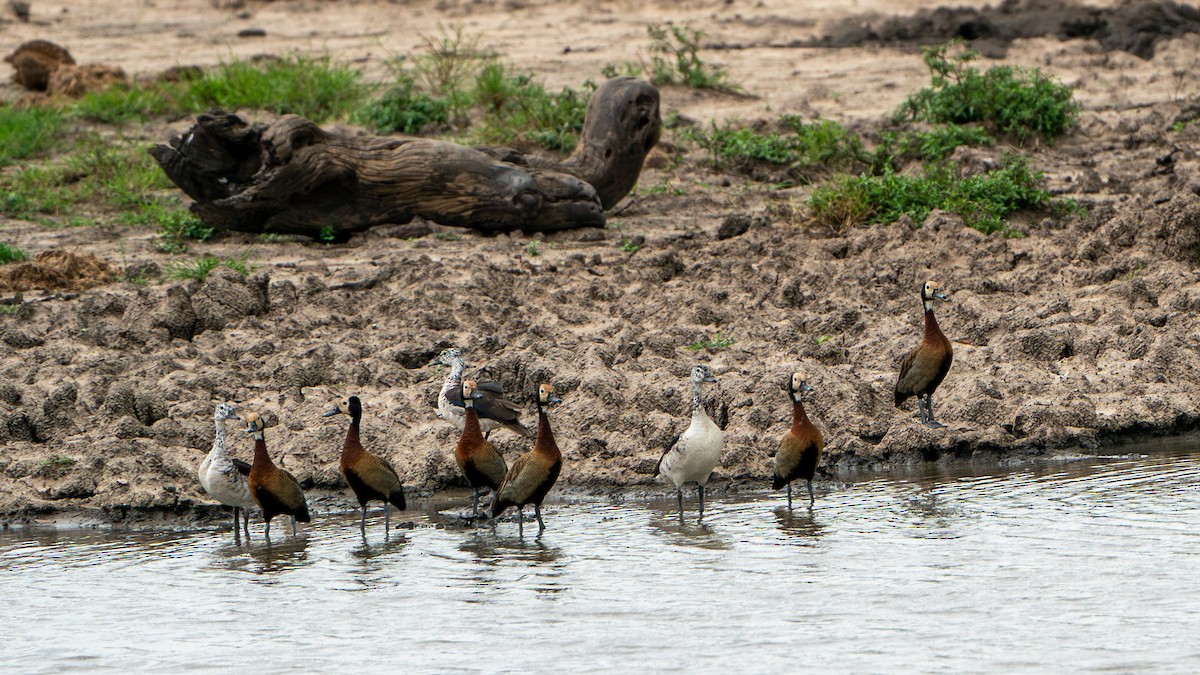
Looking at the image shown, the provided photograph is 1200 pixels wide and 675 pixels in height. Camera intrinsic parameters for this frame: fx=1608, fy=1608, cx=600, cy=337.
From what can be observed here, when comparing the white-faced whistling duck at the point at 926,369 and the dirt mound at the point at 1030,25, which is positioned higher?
the dirt mound at the point at 1030,25

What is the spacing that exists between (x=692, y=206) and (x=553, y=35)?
7127 millimetres

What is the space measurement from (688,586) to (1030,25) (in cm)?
1359

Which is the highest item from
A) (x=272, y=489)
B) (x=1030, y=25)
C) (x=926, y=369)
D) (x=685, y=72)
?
(x=1030, y=25)

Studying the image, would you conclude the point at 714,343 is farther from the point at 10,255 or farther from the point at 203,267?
the point at 10,255

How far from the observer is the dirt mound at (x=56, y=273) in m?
12.3

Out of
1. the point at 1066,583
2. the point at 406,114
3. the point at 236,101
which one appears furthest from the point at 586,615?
the point at 236,101

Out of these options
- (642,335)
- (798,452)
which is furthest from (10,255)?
(798,452)

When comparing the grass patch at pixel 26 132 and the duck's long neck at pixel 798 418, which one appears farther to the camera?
the grass patch at pixel 26 132

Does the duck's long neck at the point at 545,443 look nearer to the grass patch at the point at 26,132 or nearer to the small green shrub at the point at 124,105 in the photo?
the grass patch at the point at 26,132

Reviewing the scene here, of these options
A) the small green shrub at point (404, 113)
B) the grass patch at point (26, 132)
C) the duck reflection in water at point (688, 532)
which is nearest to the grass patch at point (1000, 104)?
the small green shrub at point (404, 113)

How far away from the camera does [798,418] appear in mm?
9062

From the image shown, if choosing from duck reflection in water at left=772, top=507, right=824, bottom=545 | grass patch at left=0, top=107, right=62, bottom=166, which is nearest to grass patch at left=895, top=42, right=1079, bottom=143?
duck reflection in water at left=772, top=507, right=824, bottom=545

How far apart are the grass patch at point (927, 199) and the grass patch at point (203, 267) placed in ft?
15.4

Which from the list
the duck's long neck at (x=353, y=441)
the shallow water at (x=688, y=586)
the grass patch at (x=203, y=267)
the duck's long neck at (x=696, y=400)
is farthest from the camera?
the grass patch at (x=203, y=267)
